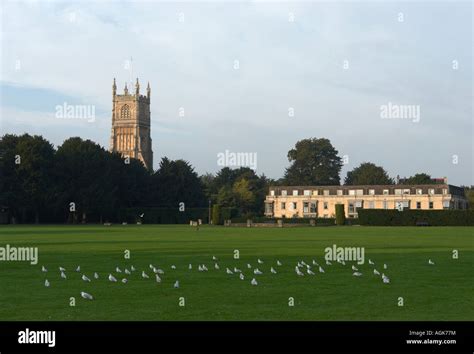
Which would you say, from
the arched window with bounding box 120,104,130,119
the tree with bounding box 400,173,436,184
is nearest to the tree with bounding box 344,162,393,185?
the tree with bounding box 400,173,436,184

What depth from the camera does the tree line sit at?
321 ft

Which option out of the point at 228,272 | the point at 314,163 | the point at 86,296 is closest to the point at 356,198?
the point at 314,163

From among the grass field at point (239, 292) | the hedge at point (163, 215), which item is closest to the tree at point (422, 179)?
the hedge at point (163, 215)

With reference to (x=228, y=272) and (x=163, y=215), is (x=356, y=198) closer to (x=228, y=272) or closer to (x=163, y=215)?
(x=163, y=215)

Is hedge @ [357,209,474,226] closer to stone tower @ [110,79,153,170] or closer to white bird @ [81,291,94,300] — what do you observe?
white bird @ [81,291,94,300]

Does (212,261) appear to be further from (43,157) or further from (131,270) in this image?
(43,157)

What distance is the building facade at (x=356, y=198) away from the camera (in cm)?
13262

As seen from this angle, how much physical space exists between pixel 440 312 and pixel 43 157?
9248cm

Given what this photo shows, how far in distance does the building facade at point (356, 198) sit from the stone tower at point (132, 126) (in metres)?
47.1

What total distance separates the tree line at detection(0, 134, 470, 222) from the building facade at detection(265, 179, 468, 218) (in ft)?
18.0

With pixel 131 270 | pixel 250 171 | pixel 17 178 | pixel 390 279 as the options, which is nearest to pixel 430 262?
pixel 390 279

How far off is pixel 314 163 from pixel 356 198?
20.1 metres
